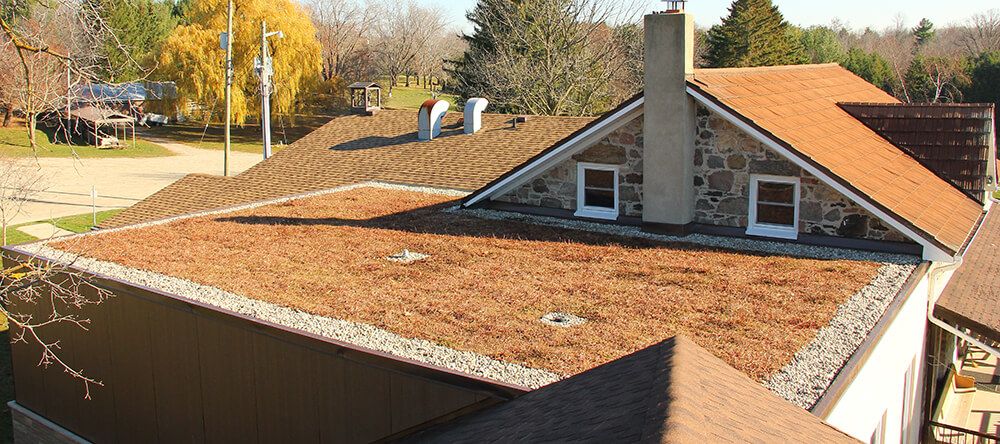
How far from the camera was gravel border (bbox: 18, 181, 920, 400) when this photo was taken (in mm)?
7219

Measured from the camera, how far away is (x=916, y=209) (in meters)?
11.9

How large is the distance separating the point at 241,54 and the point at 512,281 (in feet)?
154

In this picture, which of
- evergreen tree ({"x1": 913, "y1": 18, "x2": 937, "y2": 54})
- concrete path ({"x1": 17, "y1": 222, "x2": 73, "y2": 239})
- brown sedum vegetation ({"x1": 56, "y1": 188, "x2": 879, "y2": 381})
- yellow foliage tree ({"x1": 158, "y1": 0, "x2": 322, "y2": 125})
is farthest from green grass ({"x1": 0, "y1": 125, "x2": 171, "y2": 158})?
evergreen tree ({"x1": 913, "y1": 18, "x2": 937, "y2": 54})

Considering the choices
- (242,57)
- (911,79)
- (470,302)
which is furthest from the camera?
(242,57)

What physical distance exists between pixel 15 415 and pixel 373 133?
15.2m

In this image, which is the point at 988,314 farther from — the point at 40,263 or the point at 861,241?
the point at 40,263

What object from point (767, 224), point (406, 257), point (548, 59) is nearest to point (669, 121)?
point (767, 224)

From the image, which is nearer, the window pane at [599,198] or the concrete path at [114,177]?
the window pane at [599,198]

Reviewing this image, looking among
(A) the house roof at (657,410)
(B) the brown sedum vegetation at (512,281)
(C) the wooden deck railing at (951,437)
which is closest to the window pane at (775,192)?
(B) the brown sedum vegetation at (512,281)

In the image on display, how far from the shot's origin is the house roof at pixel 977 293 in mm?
9945

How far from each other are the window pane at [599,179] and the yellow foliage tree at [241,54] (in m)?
41.2

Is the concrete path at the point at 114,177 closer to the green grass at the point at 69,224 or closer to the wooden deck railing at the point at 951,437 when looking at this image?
the green grass at the point at 69,224

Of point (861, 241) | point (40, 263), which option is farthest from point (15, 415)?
point (861, 241)

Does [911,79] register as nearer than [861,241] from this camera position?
No
